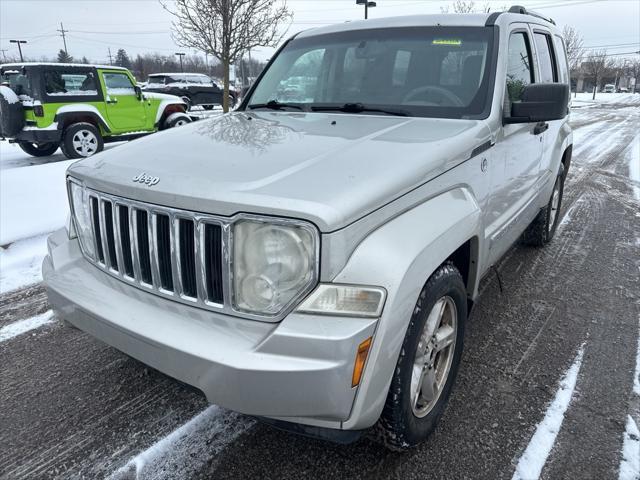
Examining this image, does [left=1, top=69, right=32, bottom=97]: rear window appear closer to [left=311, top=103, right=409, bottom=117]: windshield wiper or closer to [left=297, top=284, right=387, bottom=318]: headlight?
[left=311, top=103, right=409, bottom=117]: windshield wiper

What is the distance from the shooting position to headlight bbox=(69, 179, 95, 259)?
2320 mm

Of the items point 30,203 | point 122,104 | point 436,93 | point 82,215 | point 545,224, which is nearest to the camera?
point 82,215

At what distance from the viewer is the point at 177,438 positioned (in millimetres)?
2287

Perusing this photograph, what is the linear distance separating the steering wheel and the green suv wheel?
9.13 metres

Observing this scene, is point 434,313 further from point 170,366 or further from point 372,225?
point 170,366

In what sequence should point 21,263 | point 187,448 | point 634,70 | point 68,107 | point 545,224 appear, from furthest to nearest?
point 634,70 → point 68,107 → point 545,224 → point 21,263 → point 187,448

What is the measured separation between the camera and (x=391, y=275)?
1.67 m

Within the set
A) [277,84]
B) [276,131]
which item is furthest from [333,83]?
[276,131]

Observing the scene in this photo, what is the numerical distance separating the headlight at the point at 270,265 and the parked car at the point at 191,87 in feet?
75.9

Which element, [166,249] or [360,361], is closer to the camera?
[360,361]

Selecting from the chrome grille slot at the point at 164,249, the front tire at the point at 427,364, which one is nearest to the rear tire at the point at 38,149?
the chrome grille slot at the point at 164,249

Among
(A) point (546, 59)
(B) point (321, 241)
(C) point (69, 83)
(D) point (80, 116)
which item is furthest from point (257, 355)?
(C) point (69, 83)

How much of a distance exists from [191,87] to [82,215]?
23766 mm

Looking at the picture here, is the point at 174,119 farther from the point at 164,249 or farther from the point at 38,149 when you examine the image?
the point at 164,249
